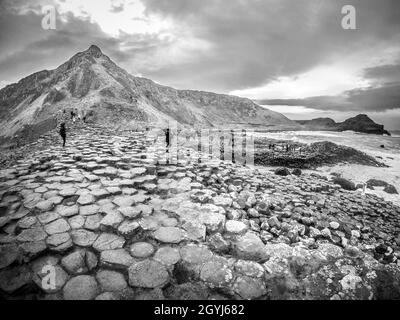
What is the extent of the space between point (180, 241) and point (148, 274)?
646 mm

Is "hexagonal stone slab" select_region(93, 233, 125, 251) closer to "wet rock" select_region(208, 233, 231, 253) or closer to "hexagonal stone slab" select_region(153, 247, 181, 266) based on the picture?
"hexagonal stone slab" select_region(153, 247, 181, 266)

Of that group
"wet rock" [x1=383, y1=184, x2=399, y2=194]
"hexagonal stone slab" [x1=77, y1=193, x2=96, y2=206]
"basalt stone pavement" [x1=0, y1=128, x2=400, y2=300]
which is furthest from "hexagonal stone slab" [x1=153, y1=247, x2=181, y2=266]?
"wet rock" [x1=383, y1=184, x2=399, y2=194]

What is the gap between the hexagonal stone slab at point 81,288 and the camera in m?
2.07

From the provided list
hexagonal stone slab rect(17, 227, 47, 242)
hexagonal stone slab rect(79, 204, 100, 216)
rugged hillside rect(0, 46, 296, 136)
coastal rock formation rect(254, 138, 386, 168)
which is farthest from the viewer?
rugged hillside rect(0, 46, 296, 136)

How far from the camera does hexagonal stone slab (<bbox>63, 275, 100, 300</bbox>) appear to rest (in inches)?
81.6

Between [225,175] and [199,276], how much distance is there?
12.5 ft

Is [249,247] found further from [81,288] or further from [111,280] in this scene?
[81,288]

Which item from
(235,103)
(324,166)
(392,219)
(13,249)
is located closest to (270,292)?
(13,249)

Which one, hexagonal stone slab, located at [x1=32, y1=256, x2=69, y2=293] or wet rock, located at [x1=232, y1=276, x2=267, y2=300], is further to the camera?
wet rock, located at [x1=232, y1=276, x2=267, y2=300]

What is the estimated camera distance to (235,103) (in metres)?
138

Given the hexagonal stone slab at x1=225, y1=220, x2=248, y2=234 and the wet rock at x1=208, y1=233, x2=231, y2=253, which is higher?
the hexagonal stone slab at x1=225, y1=220, x2=248, y2=234

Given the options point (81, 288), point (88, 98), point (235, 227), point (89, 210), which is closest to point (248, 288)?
point (235, 227)

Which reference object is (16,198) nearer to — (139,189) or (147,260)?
(139,189)

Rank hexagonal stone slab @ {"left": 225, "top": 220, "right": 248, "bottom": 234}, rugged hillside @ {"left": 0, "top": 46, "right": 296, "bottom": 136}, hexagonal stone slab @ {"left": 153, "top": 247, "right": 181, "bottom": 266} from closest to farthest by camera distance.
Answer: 1. hexagonal stone slab @ {"left": 153, "top": 247, "right": 181, "bottom": 266}
2. hexagonal stone slab @ {"left": 225, "top": 220, "right": 248, "bottom": 234}
3. rugged hillside @ {"left": 0, "top": 46, "right": 296, "bottom": 136}
